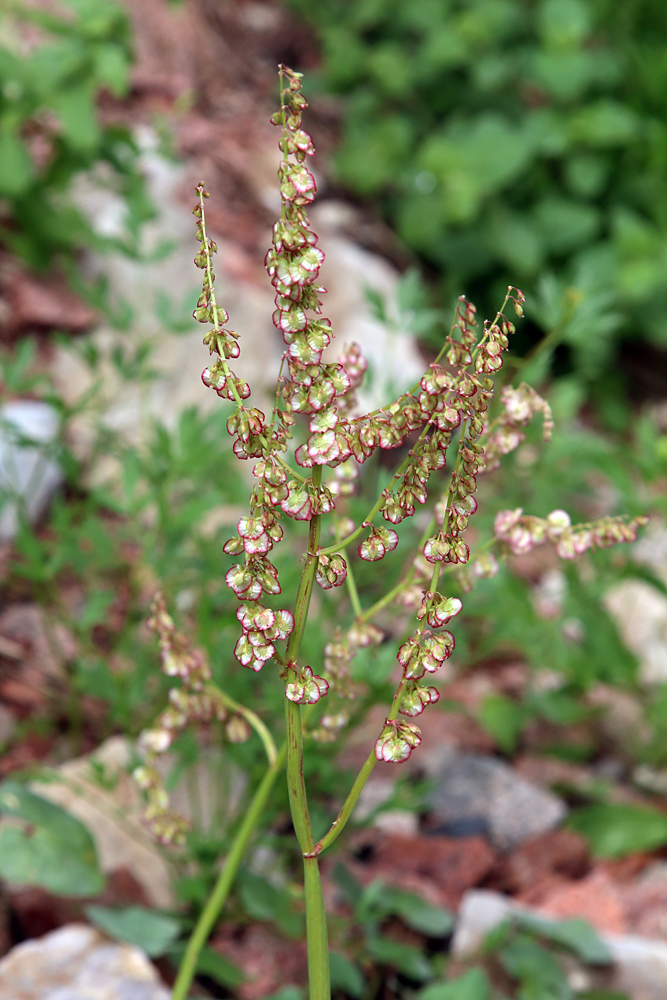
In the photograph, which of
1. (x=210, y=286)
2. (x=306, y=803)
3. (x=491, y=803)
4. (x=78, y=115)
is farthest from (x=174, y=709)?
(x=78, y=115)

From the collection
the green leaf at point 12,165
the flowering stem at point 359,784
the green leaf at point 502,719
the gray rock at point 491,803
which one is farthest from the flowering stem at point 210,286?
the green leaf at point 12,165

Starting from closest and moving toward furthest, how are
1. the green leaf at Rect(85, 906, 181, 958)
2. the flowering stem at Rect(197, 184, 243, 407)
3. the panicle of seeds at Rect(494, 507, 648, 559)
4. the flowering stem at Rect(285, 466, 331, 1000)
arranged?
1. the flowering stem at Rect(197, 184, 243, 407)
2. the flowering stem at Rect(285, 466, 331, 1000)
3. the panicle of seeds at Rect(494, 507, 648, 559)
4. the green leaf at Rect(85, 906, 181, 958)

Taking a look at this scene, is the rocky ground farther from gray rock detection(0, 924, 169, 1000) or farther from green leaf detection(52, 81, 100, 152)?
green leaf detection(52, 81, 100, 152)

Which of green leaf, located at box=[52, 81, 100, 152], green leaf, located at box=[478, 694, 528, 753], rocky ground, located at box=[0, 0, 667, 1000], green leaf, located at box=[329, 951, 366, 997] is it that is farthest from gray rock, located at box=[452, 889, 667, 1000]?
green leaf, located at box=[52, 81, 100, 152]

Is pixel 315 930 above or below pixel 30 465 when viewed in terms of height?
below

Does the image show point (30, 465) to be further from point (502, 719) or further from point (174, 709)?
point (174, 709)

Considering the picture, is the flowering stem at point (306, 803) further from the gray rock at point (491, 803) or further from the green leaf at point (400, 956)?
the gray rock at point (491, 803)
